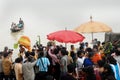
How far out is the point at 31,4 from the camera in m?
15.7

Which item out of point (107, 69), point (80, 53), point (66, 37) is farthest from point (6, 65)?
point (107, 69)

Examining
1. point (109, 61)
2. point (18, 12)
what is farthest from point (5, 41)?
point (109, 61)

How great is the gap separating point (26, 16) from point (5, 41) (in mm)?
1681

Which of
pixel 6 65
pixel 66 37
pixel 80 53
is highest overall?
pixel 66 37

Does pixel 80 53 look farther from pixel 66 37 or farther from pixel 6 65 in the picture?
pixel 6 65

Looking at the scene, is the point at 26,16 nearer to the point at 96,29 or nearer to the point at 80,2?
the point at 80,2

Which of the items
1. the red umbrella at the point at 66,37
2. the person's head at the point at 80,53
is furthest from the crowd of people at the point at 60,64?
the red umbrella at the point at 66,37

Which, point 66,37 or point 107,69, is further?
point 66,37

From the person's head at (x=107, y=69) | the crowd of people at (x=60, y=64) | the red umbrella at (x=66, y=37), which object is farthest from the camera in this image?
the red umbrella at (x=66, y=37)

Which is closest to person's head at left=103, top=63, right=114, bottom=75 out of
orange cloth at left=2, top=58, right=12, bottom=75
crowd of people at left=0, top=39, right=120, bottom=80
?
crowd of people at left=0, top=39, right=120, bottom=80

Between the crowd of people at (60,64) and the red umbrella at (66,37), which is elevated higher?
the red umbrella at (66,37)

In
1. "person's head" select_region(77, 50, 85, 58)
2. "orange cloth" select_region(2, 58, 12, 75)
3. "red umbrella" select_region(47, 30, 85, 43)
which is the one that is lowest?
"orange cloth" select_region(2, 58, 12, 75)

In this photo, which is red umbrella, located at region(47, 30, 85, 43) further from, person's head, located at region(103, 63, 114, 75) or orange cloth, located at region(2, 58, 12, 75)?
person's head, located at region(103, 63, 114, 75)

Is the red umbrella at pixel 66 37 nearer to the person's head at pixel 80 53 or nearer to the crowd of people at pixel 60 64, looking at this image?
the crowd of people at pixel 60 64
